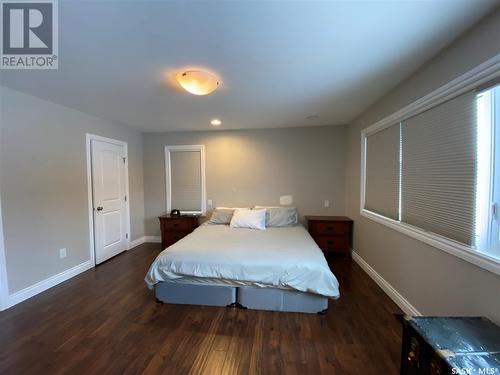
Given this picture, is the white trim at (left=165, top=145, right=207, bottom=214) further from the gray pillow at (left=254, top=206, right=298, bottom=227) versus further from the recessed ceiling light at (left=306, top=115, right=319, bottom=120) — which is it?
the recessed ceiling light at (left=306, top=115, right=319, bottom=120)

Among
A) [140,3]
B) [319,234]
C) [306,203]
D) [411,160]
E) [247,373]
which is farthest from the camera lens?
[306,203]

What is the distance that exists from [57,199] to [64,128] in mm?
954

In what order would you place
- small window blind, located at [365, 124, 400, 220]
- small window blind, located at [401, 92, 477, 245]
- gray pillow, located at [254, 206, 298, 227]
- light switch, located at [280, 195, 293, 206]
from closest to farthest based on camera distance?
1. small window blind, located at [401, 92, 477, 245]
2. small window blind, located at [365, 124, 400, 220]
3. gray pillow, located at [254, 206, 298, 227]
4. light switch, located at [280, 195, 293, 206]

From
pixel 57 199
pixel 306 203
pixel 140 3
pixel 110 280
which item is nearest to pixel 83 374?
pixel 110 280

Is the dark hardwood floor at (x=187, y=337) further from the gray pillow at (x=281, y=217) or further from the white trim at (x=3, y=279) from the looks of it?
the gray pillow at (x=281, y=217)

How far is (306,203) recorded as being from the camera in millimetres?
4227

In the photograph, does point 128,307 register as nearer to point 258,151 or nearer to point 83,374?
point 83,374

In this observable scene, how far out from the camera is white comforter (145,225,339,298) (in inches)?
83.1

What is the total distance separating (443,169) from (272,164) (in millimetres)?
2792

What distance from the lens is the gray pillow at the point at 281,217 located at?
145 inches

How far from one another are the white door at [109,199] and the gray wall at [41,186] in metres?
0.19

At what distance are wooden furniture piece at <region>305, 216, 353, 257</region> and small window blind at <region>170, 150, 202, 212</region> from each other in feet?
7.61

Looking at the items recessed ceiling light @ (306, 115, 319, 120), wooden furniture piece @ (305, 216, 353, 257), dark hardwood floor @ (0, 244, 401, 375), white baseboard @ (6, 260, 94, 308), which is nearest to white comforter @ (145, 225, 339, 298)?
dark hardwood floor @ (0, 244, 401, 375)

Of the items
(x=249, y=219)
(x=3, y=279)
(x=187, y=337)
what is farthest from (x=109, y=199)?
(x=187, y=337)
